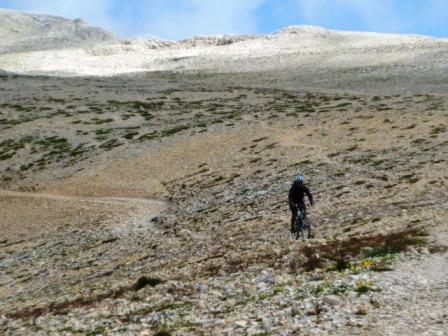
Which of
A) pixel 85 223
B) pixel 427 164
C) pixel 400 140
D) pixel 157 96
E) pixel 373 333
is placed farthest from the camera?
pixel 157 96

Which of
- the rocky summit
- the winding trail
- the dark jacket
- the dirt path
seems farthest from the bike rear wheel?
the winding trail

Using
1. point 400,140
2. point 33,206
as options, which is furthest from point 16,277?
point 400,140

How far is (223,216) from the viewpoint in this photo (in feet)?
123

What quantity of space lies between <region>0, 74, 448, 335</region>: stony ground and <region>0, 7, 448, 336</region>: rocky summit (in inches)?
4.7

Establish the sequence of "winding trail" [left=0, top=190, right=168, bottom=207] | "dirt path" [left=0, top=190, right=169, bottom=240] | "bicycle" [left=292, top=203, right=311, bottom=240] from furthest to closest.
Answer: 1. "winding trail" [left=0, top=190, right=168, bottom=207]
2. "dirt path" [left=0, top=190, right=169, bottom=240]
3. "bicycle" [left=292, top=203, right=311, bottom=240]

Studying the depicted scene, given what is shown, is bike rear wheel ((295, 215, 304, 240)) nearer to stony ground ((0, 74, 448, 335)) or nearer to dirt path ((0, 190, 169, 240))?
stony ground ((0, 74, 448, 335))

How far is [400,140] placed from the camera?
5006cm

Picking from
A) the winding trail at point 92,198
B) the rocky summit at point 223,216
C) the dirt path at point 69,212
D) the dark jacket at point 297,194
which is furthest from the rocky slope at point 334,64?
the dark jacket at point 297,194

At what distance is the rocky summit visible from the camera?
1781 cm

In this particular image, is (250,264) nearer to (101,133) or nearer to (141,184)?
(141,184)

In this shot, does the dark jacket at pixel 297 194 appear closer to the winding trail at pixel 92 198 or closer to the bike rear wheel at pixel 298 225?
the bike rear wheel at pixel 298 225

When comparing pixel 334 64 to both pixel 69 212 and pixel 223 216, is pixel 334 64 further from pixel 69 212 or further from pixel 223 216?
pixel 223 216

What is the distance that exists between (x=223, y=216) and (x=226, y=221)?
1584mm

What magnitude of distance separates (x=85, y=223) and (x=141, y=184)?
10.9 metres
